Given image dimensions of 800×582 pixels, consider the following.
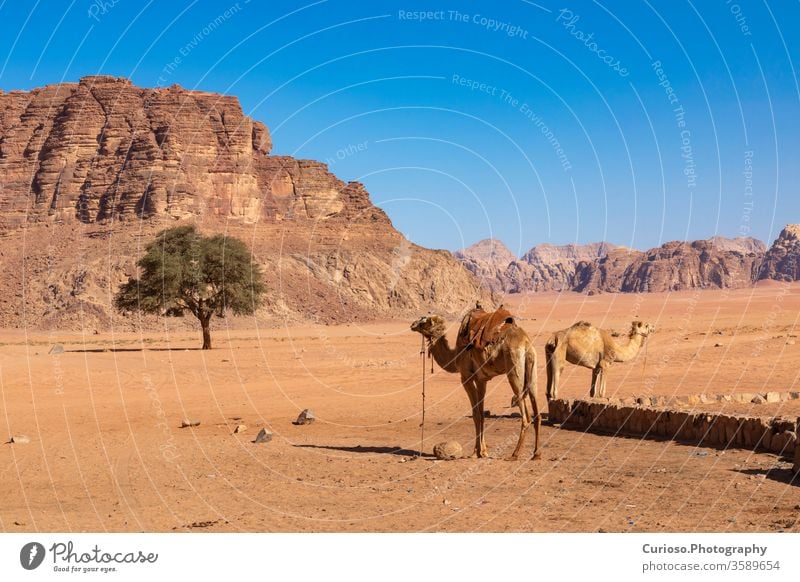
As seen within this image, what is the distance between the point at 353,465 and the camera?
15.7 meters

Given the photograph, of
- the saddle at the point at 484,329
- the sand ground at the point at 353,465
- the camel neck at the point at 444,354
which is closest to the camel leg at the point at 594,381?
the sand ground at the point at 353,465

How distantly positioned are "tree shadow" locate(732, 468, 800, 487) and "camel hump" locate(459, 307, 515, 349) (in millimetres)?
4399

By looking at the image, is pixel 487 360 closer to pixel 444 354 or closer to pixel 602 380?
pixel 444 354

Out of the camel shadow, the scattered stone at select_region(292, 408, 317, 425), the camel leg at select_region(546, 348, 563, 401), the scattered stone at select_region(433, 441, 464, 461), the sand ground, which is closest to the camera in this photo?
the sand ground

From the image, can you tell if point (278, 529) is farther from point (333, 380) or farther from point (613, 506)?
point (333, 380)

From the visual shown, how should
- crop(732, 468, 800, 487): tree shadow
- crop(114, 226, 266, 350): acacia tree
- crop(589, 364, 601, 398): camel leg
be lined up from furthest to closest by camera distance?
crop(114, 226, 266, 350): acacia tree → crop(589, 364, 601, 398): camel leg → crop(732, 468, 800, 487): tree shadow

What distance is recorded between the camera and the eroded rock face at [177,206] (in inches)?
4754

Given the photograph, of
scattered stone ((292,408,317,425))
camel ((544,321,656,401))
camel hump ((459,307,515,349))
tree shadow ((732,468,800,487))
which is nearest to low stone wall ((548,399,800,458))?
tree shadow ((732,468,800,487))

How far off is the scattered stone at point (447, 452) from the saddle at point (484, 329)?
1751 millimetres

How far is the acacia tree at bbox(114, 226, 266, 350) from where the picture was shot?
2142 inches

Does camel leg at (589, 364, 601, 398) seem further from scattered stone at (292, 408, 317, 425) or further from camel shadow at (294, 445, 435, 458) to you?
scattered stone at (292, 408, 317, 425)

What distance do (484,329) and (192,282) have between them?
136 ft

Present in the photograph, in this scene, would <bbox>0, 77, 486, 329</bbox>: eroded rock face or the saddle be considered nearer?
the saddle
